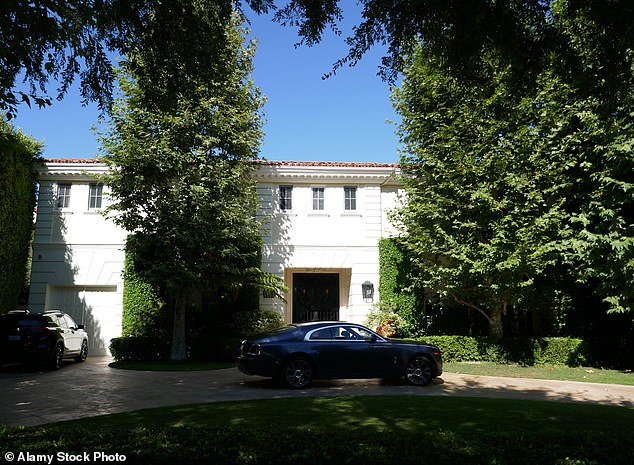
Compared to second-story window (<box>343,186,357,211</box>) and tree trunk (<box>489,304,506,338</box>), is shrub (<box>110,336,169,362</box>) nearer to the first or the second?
second-story window (<box>343,186,357,211</box>)

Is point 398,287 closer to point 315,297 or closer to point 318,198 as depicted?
point 315,297

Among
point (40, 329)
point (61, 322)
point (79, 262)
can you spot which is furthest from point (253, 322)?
point (79, 262)

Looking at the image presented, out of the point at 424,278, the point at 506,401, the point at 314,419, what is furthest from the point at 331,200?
the point at 314,419

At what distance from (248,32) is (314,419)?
48.6 feet

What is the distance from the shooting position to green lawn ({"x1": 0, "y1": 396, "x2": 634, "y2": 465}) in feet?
16.2

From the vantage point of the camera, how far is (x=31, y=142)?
20.0 m

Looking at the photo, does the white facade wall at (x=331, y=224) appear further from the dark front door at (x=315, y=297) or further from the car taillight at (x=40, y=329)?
the car taillight at (x=40, y=329)

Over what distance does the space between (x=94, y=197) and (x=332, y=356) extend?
13256mm

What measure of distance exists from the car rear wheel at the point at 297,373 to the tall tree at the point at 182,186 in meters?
5.42

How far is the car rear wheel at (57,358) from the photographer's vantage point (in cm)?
1452

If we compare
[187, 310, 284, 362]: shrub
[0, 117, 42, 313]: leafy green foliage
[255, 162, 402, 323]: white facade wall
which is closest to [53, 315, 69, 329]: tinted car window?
[187, 310, 284, 362]: shrub

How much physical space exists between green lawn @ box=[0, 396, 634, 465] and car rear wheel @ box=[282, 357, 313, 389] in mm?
2402

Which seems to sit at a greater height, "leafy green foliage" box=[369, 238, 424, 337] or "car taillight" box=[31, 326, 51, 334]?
"leafy green foliage" box=[369, 238, 424, 337]

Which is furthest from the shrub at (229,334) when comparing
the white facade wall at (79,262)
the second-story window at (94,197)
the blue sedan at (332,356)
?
the second-story window at (94,197)
